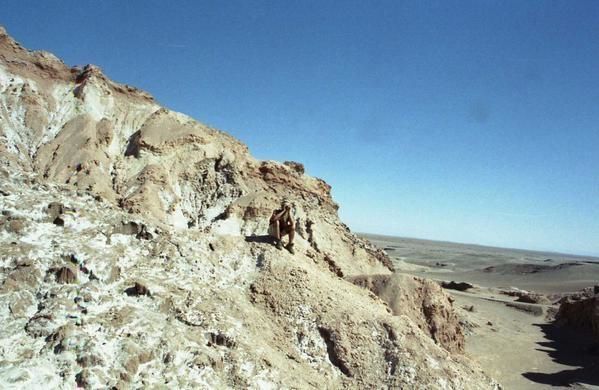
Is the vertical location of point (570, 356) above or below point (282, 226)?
below

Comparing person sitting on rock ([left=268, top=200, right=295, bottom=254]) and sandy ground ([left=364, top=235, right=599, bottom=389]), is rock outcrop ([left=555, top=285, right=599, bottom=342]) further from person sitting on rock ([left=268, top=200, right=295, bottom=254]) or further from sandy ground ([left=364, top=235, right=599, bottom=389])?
person sitting on rock ([left=268, top=200, right=295, bottom=254])

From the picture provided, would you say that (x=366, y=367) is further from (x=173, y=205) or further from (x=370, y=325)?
(x=173, y=205)

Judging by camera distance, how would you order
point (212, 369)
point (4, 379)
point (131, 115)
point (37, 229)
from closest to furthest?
point (4, 379) < point (212, 369) < point (37, 229) < point (131, 115)

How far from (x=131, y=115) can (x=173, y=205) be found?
7.46 metres

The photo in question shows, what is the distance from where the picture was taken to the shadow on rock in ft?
53.7

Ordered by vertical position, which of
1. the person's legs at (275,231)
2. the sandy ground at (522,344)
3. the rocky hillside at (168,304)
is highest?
the person's legs at (275,231)

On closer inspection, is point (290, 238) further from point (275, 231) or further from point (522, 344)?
point (522, 344)

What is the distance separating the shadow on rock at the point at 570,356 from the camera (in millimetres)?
16359

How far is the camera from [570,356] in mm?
20562

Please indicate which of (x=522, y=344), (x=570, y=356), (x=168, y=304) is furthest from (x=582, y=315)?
(x=168, y=304)

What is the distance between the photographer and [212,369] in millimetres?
7859

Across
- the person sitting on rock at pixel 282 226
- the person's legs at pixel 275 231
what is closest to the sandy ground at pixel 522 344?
the person sitting on rock at pixel 282 226

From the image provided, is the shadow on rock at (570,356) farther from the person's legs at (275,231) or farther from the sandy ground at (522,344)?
the person's legs at (275,231)

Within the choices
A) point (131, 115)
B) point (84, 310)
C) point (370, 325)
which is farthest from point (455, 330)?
point (131, 115)
